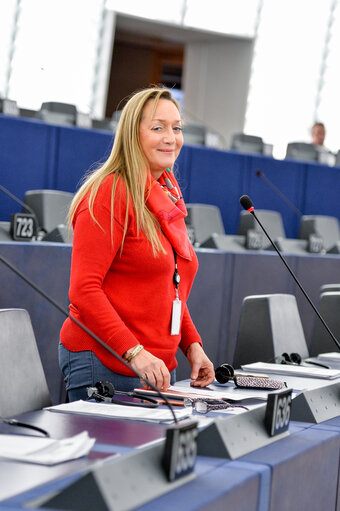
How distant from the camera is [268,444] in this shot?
1.70 meters

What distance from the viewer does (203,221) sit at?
643 centimetres

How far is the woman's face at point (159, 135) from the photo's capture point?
226 cm

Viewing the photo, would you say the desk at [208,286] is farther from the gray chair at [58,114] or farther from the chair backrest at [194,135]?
the chair backrest at [194,135]

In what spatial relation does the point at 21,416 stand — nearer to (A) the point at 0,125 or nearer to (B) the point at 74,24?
(A) the point at 0,125

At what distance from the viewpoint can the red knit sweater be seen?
2111 mm

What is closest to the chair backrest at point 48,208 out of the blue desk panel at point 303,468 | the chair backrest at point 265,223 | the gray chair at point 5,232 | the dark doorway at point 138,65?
the gray chair at point 5,232

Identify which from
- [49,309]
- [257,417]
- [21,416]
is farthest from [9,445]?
[49,309]

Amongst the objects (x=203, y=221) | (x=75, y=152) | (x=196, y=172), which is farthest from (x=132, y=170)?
(x=196, y=172)

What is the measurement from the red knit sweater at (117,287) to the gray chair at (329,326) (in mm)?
1723

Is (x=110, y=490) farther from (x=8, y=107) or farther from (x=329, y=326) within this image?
(x=8, y=107)

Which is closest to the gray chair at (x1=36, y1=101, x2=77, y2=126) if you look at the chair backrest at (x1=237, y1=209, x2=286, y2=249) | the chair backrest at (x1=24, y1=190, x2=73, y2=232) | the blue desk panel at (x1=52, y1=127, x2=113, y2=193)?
the blue desk panel at (x1=52, y1=127, x2=113, y2=193)

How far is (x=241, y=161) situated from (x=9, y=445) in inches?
263

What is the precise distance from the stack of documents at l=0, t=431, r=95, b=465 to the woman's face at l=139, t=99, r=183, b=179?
0.92m

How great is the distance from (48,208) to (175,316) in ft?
10.2
